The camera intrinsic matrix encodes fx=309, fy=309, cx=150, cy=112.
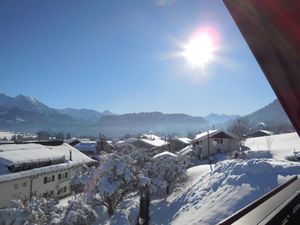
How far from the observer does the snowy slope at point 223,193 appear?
16.8 metres

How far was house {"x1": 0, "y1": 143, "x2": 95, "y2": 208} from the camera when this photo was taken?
2144 cm

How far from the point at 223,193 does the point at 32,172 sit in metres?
14.5

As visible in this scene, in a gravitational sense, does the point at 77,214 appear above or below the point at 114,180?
below

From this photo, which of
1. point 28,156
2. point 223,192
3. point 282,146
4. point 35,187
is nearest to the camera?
point 223,192

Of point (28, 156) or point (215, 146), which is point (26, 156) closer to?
point (28, 156)

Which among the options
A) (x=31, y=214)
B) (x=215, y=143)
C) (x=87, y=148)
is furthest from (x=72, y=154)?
(x=87, y=148)

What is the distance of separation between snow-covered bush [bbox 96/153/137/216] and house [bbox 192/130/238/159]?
28273 millimetres

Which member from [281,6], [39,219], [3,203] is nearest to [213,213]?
[39,219]

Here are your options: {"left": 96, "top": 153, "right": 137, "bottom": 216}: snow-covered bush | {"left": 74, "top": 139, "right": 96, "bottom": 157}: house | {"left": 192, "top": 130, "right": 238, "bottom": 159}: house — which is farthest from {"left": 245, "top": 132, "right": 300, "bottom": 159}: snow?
{"left": 74, "top": 139, "right": 96, "bottom": 157}: house

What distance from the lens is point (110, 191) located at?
1880 cm

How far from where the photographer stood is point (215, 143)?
47.2 meters

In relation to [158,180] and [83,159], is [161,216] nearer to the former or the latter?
[158,180]

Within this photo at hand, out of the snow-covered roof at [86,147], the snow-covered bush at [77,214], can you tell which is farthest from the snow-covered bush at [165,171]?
the snow-covered roof at [86,147]

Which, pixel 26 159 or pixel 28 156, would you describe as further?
pixel 28 156
